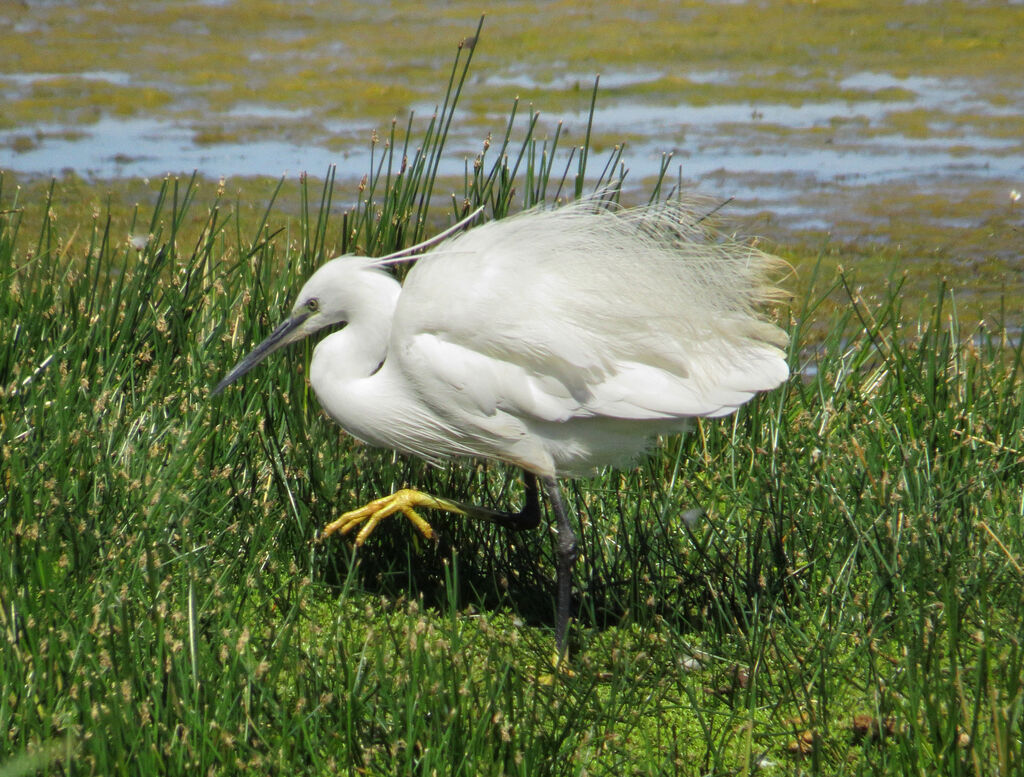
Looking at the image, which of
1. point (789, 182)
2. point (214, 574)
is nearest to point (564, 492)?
point (214, 574)

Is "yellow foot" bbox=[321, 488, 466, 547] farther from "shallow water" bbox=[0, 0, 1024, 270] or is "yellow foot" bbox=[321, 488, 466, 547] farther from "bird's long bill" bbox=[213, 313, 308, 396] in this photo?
"shallow water" bbox=[0, 0, 1024, 270]

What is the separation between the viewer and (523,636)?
304 centimetres

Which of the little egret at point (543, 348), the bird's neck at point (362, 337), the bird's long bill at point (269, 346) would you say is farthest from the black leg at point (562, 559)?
the bird's long bill at point (269, 346)

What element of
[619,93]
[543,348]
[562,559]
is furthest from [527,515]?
[619,93]

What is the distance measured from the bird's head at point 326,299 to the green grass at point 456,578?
0.90 ft

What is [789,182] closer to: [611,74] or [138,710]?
[611,74]

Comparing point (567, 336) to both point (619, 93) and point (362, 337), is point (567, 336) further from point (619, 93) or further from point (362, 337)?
point (619, 93)

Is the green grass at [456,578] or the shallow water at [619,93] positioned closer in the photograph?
the green grass at [456,578]

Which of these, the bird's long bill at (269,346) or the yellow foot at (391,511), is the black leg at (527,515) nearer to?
the yellow foot at (391,511)

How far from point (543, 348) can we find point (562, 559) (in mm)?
528

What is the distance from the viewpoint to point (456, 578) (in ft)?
8.20

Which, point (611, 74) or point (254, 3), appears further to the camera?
point (254, 3)

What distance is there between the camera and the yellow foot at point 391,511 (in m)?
3.09

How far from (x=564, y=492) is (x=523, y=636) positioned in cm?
63
